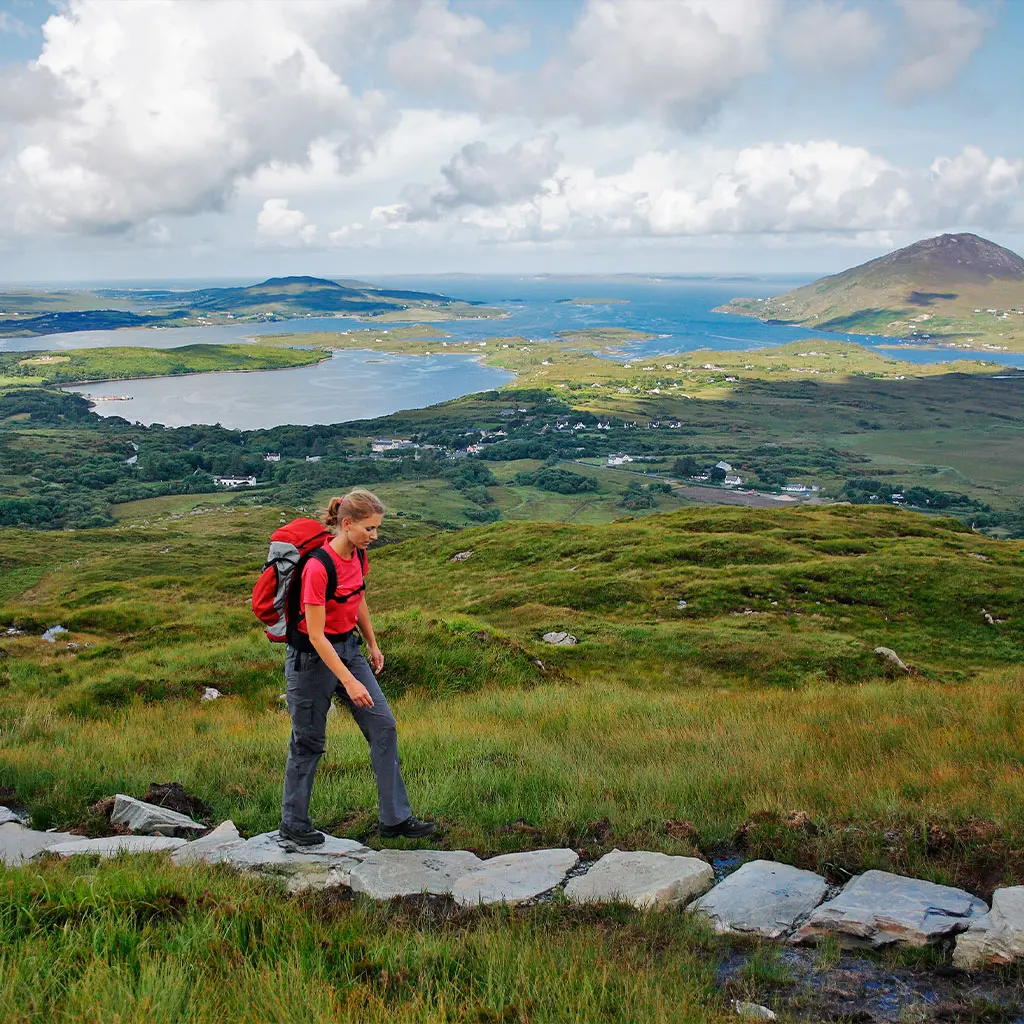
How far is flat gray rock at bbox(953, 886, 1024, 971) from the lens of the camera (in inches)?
170

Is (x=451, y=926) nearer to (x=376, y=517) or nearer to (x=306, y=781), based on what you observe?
(x=306, y=781)

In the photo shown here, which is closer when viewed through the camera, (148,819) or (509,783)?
(148,819)

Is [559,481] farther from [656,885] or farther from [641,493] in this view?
[656,885]

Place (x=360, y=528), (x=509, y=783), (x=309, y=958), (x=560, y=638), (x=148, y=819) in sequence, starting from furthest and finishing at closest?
(x=560, y=638)
(x=509, y=783)
(x=148, y=819)
(x=360, y=528)
(x=309, y=958)

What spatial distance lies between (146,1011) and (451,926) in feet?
6.13

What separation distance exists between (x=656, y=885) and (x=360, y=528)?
3.45 m

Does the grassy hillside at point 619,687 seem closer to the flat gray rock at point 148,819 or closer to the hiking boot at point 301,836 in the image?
the flat gray rock at point 148,819

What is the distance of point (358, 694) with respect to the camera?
20.7ft

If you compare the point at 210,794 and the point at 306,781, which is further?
the point at 210,794

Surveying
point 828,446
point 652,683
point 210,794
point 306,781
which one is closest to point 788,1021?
point 306,781

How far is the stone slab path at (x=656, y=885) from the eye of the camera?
4645mm

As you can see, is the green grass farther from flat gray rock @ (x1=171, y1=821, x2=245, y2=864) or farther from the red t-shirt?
the red t-shirt

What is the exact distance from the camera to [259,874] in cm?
550

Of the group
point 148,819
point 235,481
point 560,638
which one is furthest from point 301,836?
point 235,481
